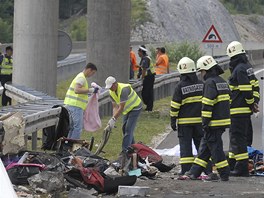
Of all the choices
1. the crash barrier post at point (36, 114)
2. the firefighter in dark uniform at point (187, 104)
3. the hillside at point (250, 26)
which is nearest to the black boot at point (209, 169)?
the firefighter in dark uniform at point (187, 104)

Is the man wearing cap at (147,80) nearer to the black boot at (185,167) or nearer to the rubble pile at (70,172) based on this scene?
the black boot at (185,167)

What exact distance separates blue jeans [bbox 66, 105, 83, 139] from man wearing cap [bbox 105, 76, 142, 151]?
25.7 inches

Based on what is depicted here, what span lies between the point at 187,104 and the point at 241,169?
1.30 m

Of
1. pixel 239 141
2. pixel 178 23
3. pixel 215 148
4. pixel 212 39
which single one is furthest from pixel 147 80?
pixel 178 23

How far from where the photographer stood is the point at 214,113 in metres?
13.1

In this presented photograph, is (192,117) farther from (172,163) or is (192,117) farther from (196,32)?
(196,32)

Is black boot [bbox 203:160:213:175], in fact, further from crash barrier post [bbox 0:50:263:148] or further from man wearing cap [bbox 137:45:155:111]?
man wearing cap [bbox 137:45:155:111]

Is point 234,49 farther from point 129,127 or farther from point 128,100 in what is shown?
point 129,127

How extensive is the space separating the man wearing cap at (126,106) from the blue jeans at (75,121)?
0.65m

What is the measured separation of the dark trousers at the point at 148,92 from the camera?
1034 inches

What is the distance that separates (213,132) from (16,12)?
1132 centimetres

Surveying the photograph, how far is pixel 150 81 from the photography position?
26.5 meters

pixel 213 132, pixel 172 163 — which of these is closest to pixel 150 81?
pixel 172 163

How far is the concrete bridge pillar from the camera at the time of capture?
86.7ft
